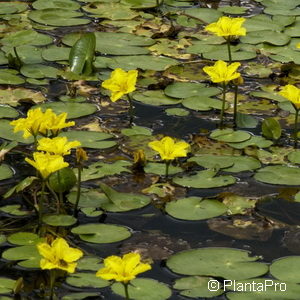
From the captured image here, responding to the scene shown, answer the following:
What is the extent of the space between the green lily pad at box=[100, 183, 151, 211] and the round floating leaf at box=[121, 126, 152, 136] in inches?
18.9

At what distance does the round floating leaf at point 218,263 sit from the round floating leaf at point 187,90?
1.19 metres

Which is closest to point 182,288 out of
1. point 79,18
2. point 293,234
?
point 293,234

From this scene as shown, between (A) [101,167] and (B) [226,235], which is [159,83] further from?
(B) [226,235]

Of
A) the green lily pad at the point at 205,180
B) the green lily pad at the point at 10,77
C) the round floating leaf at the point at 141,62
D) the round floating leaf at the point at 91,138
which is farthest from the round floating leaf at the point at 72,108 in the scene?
the green lily pad at the point at 205,180

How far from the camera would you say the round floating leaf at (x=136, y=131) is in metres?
3.62

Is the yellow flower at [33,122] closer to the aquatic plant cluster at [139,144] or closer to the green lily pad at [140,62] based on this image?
the aquatic plant cluster at [139,144]

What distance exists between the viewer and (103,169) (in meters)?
3.34

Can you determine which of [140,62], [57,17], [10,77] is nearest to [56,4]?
[57,17]

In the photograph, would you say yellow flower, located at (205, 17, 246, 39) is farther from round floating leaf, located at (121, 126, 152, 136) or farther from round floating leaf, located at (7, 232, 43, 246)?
round floating leaf, located at (7, 232, 43, 246)

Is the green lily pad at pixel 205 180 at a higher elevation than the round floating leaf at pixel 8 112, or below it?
below

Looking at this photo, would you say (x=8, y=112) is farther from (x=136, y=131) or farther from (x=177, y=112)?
(x=177, y=112)

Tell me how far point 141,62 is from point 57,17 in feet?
2.27

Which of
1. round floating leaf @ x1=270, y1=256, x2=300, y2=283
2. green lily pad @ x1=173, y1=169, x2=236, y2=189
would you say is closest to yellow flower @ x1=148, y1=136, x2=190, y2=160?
green lily pad @ x1=173, y1=169, x2=236, y2=189

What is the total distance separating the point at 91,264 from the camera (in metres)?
2.77
